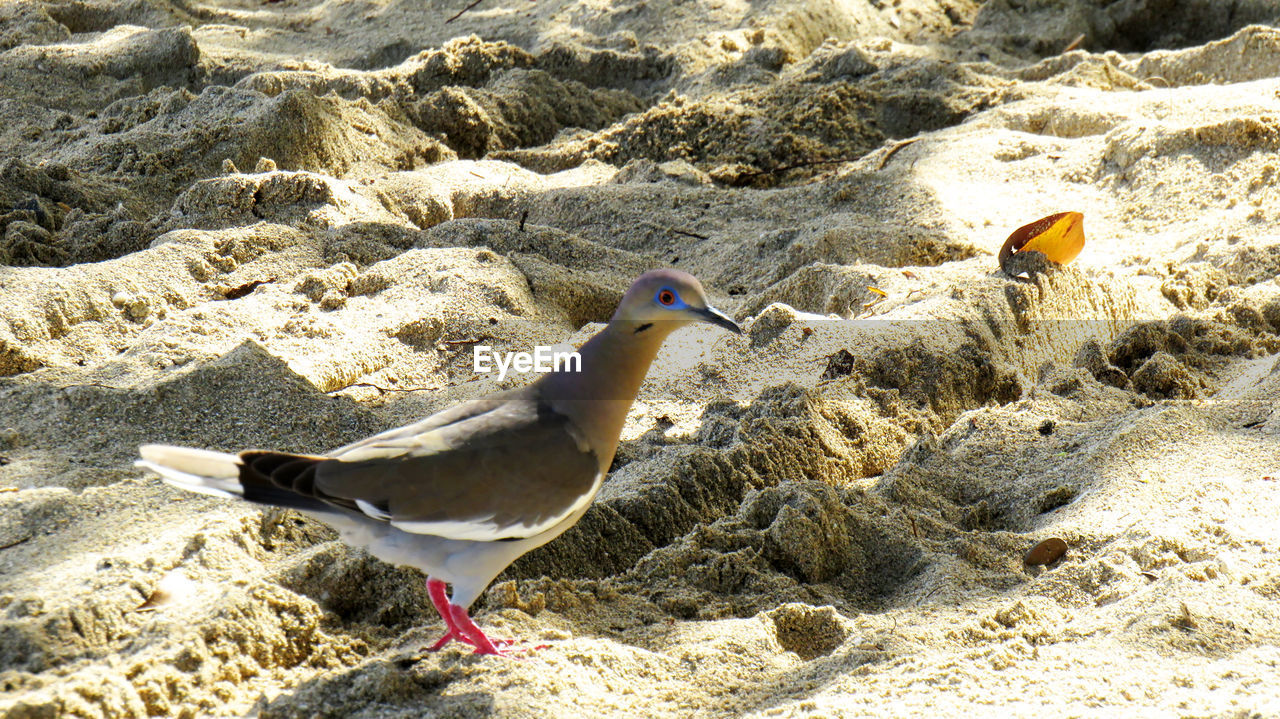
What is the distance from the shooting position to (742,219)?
17.0ft

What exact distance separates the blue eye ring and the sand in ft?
2.13

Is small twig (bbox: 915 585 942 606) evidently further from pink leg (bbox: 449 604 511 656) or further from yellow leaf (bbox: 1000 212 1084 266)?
yellow leaf (bbox: 1000 212 1084 266)

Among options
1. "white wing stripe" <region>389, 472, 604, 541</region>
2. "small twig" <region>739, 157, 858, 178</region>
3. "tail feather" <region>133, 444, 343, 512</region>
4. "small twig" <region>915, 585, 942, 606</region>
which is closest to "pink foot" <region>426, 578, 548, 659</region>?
"white wing stripe" <region>389, 472, 604, 541</region>

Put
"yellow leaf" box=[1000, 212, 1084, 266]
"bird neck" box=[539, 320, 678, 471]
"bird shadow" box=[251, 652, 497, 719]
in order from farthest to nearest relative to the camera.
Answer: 1. "yellow leaf" box=[1000, 212, 1084, 266]
2. "bird neck" box=[539, 320, 678, 471]
3. "bird shadow" box=[251, 652, 497, 719]

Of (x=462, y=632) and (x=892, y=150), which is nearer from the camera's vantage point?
(x=462, y=632)

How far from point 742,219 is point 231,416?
2796 mm

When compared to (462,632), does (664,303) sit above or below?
above

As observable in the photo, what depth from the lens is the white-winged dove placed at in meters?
2.03

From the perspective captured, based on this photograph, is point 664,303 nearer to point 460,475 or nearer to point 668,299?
point 668,299

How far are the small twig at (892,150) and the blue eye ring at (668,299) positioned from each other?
343 cm

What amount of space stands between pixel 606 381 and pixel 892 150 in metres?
3.76

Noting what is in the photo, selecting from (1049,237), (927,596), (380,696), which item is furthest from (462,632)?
(1049,237)

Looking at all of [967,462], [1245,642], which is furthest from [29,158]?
[1245,642]

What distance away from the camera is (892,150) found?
18.5 feet
